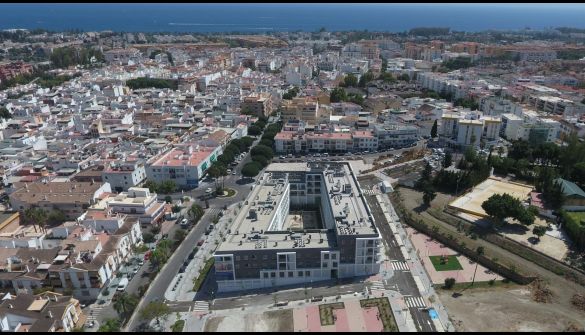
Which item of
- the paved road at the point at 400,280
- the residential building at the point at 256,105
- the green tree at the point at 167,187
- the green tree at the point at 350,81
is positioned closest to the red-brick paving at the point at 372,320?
the paved road at the point at 400,280

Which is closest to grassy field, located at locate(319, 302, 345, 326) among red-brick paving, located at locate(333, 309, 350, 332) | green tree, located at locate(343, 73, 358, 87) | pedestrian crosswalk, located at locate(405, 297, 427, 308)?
red-brick paving, located at locate(333, 309, 350, 332)

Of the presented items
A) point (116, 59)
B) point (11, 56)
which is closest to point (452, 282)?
point (116, 59)

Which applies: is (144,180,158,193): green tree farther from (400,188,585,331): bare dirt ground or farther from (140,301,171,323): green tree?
(400,188,585,331): bare dirt ground

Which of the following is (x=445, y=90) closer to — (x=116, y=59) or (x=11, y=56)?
(x=116, y=59)

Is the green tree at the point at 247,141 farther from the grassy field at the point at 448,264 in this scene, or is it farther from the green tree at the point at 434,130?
the grassy field at the point at 448,264

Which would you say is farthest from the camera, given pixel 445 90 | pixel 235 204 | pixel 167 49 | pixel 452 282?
pixel 167 49

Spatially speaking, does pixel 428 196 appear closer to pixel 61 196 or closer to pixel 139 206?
pixel 139 206

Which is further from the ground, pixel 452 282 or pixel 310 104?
pixel 310 104
